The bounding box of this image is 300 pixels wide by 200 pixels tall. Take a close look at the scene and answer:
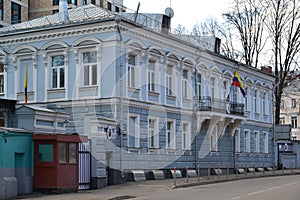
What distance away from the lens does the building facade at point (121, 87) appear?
28234 millimetres

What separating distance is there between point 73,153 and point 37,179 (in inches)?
71.4

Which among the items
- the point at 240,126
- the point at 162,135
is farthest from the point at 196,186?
the point at 240,126

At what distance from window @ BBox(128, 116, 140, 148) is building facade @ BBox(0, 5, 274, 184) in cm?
5

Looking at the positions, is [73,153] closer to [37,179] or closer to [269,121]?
[37,179]

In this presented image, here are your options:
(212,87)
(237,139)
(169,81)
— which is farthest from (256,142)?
(169,81)

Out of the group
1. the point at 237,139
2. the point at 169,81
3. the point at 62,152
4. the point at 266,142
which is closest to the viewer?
the point at 62,152

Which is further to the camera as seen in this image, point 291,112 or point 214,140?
point 291,112

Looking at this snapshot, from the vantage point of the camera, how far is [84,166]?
23484 millimetres

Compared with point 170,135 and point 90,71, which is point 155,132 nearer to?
point 170,135

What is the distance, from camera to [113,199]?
20.0 meters

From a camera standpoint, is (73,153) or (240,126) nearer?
(73,153)

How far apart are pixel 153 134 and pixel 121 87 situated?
14.5ft

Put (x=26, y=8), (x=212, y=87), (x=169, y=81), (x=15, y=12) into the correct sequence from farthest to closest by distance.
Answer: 1. (x=26, y=8)
2. (x=15, y=12)
3. (x=212, y=87)
4. (x=169, y=81)

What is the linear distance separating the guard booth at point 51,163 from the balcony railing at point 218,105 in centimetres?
1579
